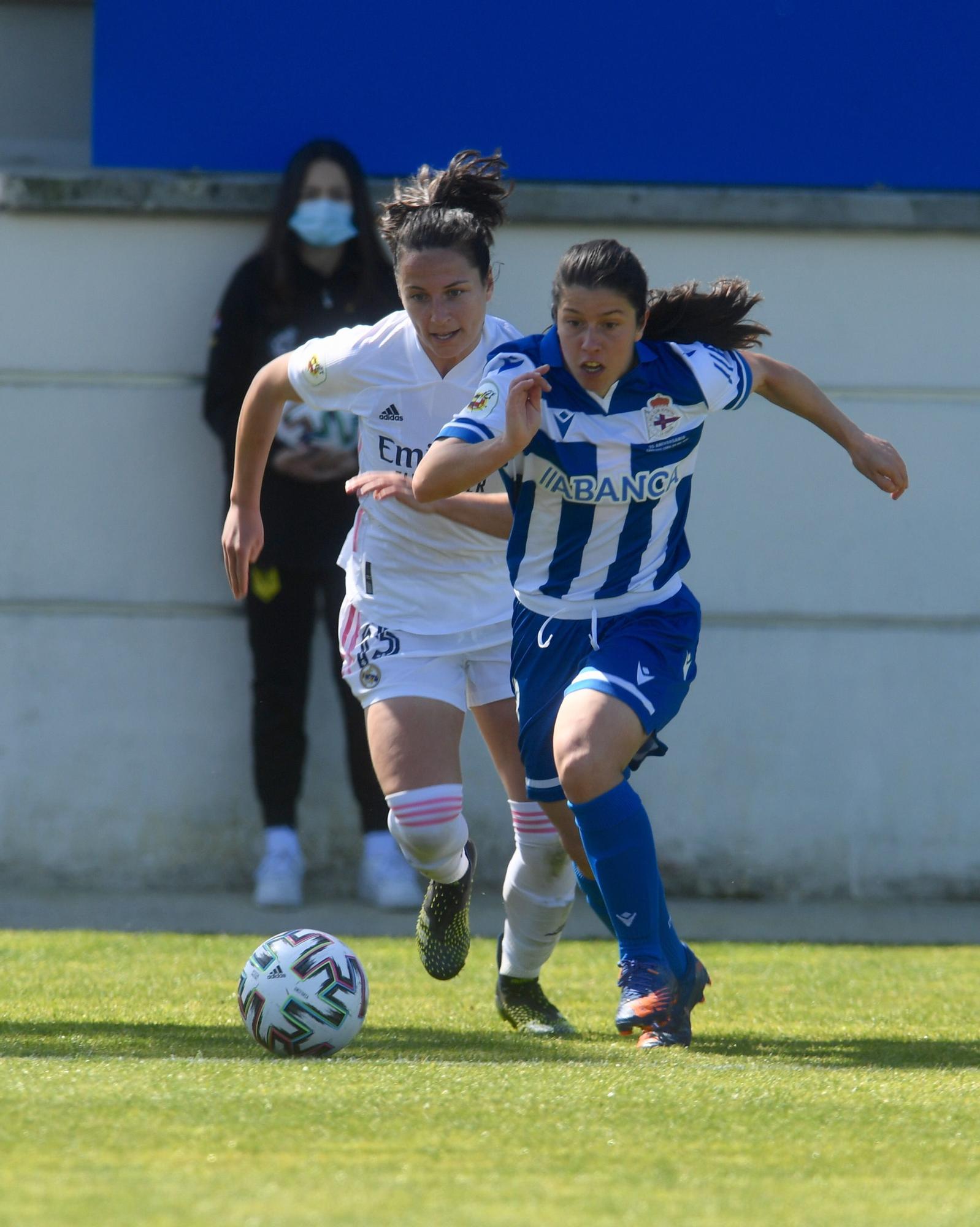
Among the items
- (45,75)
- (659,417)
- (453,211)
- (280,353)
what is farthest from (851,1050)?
(45,75)

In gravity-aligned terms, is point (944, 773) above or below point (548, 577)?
below

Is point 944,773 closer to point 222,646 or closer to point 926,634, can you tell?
point 926,634

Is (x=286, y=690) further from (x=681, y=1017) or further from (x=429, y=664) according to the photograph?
(x=681, y=1017)

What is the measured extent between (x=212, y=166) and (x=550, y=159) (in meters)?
1.46

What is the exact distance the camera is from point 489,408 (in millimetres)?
4133

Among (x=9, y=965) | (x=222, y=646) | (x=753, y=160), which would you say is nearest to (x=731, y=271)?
(x=753, y=160)

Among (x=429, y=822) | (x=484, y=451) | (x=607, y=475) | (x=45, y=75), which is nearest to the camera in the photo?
(x=484, y=451)

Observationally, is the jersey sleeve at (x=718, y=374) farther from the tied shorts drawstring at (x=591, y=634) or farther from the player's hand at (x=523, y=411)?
the tied shorts drawstring at (x=591, y=634)

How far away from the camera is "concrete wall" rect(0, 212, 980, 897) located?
759 cm

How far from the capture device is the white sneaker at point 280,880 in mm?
7074

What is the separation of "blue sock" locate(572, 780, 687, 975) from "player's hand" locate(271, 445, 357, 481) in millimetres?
3057

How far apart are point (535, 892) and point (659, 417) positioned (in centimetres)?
131

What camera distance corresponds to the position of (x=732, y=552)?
7.68 m

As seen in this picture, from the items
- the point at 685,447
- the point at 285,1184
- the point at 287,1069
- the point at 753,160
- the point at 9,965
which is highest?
the point at 753,160
